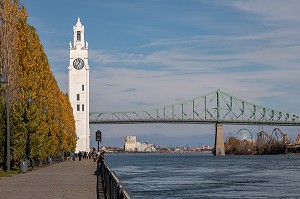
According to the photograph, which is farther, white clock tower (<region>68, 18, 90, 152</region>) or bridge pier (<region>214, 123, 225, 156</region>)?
bridge pier (<region>214, 123, 225, 156</region>)

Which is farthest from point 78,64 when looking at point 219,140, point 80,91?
point 219,140

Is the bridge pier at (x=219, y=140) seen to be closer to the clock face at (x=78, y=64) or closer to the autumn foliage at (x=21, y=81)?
the clock face at (x=78, y=64)

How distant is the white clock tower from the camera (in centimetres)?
15238

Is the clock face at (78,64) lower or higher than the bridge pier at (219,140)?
higher

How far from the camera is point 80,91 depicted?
156375 millimetres

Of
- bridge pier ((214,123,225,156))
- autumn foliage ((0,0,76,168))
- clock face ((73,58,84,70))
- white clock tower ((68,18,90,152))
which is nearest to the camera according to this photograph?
autumn foliage ((0,0,76,168))

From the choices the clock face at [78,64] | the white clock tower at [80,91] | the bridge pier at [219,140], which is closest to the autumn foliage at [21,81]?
the white clock tower at [80,91]

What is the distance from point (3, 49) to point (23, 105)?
183 inches

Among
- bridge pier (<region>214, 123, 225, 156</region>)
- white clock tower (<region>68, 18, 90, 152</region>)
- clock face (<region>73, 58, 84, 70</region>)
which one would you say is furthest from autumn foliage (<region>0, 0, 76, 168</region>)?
bridge pier (<region>214, 123, 225, 156</region>)

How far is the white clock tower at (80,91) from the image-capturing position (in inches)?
5999

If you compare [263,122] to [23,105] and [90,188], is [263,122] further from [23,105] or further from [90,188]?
[90,188]

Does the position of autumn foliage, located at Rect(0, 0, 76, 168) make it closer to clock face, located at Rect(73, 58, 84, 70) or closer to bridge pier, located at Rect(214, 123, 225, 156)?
clock face, located at Rect(73, 58, 84, 70)

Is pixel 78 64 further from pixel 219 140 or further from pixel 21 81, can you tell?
pixel 21 81

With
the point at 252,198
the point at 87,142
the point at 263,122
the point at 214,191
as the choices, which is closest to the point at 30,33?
the point at 214,191
